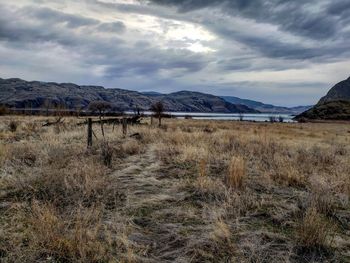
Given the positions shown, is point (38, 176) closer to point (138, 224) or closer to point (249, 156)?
point (138, 224)

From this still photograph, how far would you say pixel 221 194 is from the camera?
768 cm

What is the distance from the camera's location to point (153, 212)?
6707 millimetres

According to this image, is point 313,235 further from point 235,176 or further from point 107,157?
point 107,157

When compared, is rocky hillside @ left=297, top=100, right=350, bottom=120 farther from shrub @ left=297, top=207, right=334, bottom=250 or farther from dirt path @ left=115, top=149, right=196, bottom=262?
shrub @ left=297, top=207, right=334, bottom=250

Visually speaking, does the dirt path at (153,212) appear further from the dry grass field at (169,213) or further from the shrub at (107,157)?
the shrub at (107,157)

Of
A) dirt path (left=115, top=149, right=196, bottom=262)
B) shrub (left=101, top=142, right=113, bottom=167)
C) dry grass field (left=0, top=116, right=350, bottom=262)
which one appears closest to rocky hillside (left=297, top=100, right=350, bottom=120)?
shrub (left=101, top=142, right=113, bottom=167)

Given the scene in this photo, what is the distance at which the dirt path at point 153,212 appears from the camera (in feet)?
16.6

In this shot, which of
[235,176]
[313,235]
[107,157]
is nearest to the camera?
[313,235]

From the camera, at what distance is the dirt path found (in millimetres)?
5066

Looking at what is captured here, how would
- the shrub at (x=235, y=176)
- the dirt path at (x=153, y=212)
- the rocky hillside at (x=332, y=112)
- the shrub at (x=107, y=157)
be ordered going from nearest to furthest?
1. the dirt path at (x=153, y=212)
2. the shrub at (x=235, y=176)
3. the shrub at (x=107, y=157)
4. the rocky hillside at (x=332, y=112)

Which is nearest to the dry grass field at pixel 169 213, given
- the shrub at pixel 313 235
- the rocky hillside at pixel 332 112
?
the shrub at pixel 313 235

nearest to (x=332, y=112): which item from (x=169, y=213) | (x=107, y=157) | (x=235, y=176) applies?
(x=107, y=157)

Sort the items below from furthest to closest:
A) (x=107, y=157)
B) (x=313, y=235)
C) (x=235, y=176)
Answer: (x=107, y=157)
(x=235, y=176)
(x=313, y=235)

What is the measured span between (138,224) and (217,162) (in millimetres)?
5890
